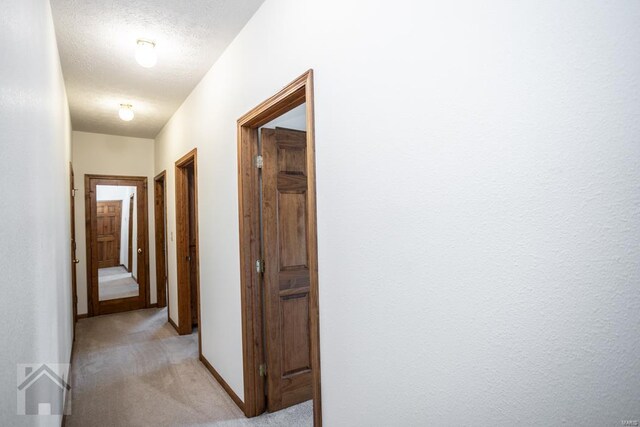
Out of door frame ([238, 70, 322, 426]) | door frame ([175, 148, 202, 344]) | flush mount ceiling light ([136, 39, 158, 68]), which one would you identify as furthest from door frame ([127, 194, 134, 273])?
door frame ([238, 70, 322, 426])

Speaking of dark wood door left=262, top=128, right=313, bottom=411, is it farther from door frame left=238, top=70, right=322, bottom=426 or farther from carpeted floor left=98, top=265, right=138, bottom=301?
carpeted floor left=98, top=265, right=138, bottom=301

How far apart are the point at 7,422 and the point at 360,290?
1.09 metres

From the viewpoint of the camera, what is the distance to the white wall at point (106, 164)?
4812 millimetres

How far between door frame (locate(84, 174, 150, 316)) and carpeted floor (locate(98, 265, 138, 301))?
76 mm

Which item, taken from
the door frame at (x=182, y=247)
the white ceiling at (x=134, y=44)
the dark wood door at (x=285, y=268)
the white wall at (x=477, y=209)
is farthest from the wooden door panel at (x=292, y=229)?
the door frame at (x=182, y=247)

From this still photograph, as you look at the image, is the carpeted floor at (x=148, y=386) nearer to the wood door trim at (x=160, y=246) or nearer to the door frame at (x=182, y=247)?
the door frame at (x=182, y=247)

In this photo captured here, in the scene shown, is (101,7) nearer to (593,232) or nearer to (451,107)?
(451,107)

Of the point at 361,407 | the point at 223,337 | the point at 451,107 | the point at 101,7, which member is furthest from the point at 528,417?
the point at 101,7

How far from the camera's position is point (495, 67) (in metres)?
0.87

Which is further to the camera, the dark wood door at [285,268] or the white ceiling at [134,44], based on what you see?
the dark wood door at [285,268]

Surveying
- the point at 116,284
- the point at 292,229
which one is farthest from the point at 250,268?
the point at 116,284

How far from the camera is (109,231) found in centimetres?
511

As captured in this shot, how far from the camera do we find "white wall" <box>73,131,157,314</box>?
4812mm

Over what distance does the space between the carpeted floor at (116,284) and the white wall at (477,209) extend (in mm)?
4754
